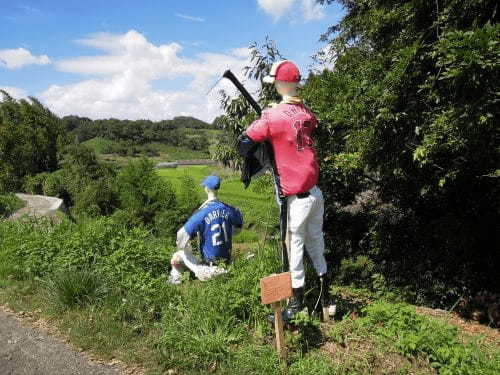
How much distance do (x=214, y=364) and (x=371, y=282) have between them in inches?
212

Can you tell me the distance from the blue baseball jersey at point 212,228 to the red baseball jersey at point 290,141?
1617 mm

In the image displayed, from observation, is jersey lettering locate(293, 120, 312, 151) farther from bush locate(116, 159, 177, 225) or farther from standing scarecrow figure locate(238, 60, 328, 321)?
bush locate(116, 159, 177, 225)

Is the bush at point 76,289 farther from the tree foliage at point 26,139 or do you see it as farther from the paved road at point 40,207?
the tree foliage at point 26,139

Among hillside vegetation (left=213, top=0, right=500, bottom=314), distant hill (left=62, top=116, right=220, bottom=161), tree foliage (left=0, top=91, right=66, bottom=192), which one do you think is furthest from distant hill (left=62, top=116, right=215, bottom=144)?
hillside vegetation (left=213, top=0, right=500, bottom=314)

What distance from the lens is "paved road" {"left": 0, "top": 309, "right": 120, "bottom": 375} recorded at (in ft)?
11.5

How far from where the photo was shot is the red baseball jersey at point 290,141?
353 cm

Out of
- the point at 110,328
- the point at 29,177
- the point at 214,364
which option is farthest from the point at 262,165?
the point at 29,177

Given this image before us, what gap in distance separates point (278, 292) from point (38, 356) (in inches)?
84.7

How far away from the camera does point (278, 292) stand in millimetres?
3182

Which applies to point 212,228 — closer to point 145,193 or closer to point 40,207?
point 40,207

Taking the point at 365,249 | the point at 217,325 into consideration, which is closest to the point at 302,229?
the point at 217,325

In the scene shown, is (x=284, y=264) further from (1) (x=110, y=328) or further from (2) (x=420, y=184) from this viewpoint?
(2) (x=420, y=184)

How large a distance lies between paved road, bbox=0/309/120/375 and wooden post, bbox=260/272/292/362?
4.27ft

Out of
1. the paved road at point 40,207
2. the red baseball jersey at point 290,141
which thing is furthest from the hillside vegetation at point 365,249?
the paved road at point 40,207
